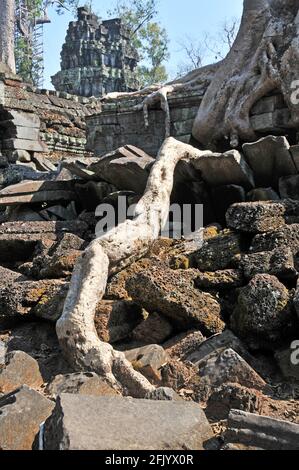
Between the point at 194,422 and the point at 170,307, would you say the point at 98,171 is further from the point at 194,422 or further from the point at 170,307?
the point at 194,422

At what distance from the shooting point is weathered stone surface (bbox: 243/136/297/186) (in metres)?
5.01

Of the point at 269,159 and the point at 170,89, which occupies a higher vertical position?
the point at 170,89

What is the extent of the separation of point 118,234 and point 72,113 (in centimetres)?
928

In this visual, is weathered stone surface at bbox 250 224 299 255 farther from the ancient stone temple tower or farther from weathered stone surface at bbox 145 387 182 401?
the ancient stone temple tower

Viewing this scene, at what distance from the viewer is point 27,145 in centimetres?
1098

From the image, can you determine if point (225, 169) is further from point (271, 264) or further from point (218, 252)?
point (271, 264)

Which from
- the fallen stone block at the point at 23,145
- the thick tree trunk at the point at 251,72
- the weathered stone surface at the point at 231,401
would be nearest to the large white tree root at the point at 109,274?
the weathered stone surface at the point at 231,401

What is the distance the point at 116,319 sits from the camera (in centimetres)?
383

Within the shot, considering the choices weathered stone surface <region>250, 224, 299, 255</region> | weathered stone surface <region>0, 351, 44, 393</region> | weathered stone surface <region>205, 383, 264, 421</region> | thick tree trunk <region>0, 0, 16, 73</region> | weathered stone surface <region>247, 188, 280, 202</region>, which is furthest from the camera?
thick tree trunk <region>0, 0, 16, 73</region>

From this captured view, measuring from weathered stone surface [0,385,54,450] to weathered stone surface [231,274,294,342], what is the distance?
128 centimetres

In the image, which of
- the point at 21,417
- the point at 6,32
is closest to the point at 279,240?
the point at 21,417

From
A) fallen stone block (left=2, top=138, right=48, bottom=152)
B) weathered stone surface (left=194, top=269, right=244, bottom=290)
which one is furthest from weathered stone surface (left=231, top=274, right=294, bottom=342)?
fallen stone block (left=2, top=138, right=48, bottom=152)

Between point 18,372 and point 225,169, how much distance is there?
2594mm
